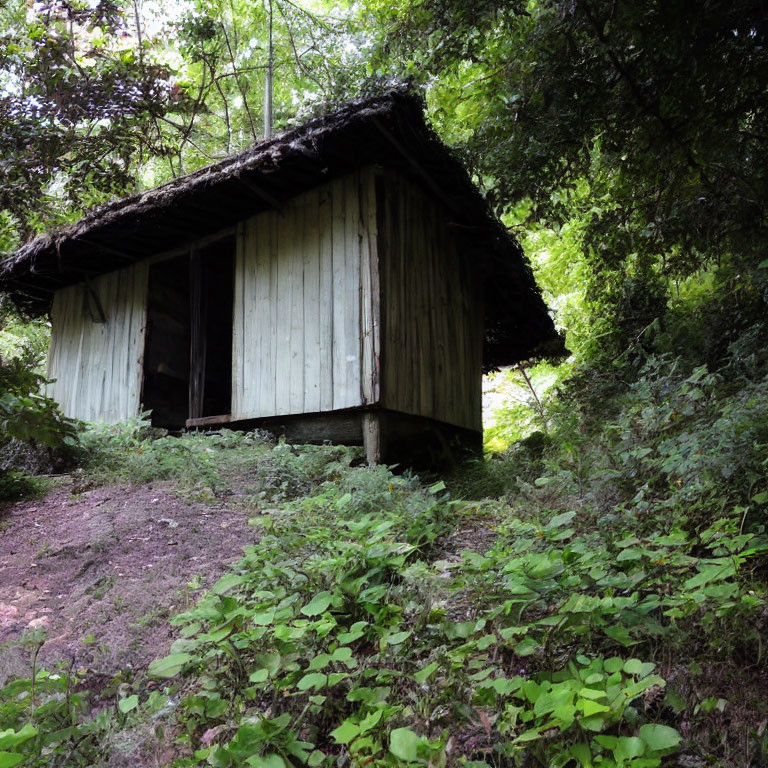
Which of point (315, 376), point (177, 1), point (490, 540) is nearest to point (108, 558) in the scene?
point (490, 540)

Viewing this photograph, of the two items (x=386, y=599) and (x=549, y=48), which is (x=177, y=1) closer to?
(x=549, y=48)

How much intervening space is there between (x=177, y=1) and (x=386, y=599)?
12.9 m

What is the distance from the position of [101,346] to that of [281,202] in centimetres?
331

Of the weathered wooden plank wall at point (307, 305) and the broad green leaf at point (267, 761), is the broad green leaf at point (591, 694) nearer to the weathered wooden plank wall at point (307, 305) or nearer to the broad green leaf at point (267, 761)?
the broad green leaf at point (267, 761)

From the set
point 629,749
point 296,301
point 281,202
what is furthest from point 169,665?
point 281,202

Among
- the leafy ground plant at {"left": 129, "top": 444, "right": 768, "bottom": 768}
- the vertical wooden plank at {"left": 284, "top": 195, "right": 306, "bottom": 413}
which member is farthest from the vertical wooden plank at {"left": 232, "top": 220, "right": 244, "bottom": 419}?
the leafy ground plant at {"left": 129, "top": 444, "right": 768, "bottom": 768}

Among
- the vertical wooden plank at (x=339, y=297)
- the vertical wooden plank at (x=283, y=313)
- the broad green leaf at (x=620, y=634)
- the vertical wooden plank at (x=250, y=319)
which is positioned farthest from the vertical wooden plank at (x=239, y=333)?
the broad green leaf at (x=620, y=634)

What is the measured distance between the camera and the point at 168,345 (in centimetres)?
784

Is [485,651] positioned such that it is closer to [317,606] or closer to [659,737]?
[317,606]

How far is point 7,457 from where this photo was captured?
223 inches

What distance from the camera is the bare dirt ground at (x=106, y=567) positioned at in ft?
8.36

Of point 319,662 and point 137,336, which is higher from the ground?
point 137,336

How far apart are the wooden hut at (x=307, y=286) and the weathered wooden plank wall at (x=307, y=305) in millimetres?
17

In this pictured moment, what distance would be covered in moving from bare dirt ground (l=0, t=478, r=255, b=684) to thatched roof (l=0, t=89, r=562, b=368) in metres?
3.05
